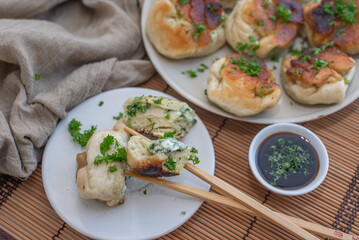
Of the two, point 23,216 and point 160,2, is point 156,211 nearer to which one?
point 23,216

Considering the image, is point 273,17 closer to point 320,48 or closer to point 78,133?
point 320,48

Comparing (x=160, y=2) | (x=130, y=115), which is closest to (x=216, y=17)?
(x=160, y=2)

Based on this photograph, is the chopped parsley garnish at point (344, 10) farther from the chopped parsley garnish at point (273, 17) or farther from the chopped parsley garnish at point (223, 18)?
the chopped parsley garnish at point (223, 18)

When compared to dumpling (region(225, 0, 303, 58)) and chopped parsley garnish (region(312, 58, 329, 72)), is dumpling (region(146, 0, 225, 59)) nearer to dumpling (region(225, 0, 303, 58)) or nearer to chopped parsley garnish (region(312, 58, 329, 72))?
dumpling (region(225, 0, 303, 58))

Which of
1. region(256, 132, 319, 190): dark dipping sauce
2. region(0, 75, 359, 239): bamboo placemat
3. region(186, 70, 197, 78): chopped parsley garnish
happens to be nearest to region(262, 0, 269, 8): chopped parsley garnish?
region(186, 70, 197, 78): chopped parsley garnish

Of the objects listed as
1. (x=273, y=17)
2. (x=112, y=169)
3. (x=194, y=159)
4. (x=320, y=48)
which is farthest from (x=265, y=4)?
(x=112, y=169)

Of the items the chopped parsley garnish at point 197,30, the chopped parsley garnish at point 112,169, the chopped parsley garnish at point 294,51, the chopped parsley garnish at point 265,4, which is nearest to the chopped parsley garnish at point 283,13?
the chopped parsley garnish at point 265,4

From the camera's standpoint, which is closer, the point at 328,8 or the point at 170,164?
the point at 170,164
